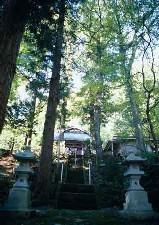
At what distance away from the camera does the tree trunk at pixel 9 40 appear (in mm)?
5227

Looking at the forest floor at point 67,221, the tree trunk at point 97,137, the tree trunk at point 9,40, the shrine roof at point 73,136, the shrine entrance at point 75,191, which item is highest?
the shrine roof at point 73,136

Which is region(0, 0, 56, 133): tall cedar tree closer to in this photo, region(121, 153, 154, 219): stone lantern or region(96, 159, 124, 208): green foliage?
region(121, 153, 154, 219): stone lantern

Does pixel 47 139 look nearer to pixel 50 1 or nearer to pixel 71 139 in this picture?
pixel 50 1

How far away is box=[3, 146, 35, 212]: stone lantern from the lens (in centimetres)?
775

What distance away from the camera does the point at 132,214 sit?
24.7 ft

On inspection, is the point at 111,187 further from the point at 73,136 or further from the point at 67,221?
the point at 73,136

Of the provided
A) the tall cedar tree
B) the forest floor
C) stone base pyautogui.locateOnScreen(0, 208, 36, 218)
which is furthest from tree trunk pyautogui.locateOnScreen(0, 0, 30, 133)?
stone base pyautogui.locateOnScreen(0, 208, 36, 218)

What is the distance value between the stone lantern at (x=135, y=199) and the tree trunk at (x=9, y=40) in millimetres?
4352

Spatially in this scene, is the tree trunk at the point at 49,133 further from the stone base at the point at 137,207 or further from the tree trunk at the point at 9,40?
the tree trunk at the point at 9,40

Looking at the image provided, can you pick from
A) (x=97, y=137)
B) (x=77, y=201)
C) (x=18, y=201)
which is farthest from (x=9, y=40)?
(x=97, y=137)

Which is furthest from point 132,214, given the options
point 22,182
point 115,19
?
point 115,19

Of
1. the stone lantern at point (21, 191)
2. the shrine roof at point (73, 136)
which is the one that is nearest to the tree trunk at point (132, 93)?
the shrine roof at point (73, 136)

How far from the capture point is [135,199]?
7902mm

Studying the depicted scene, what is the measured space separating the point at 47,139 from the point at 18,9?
658 centimetres
